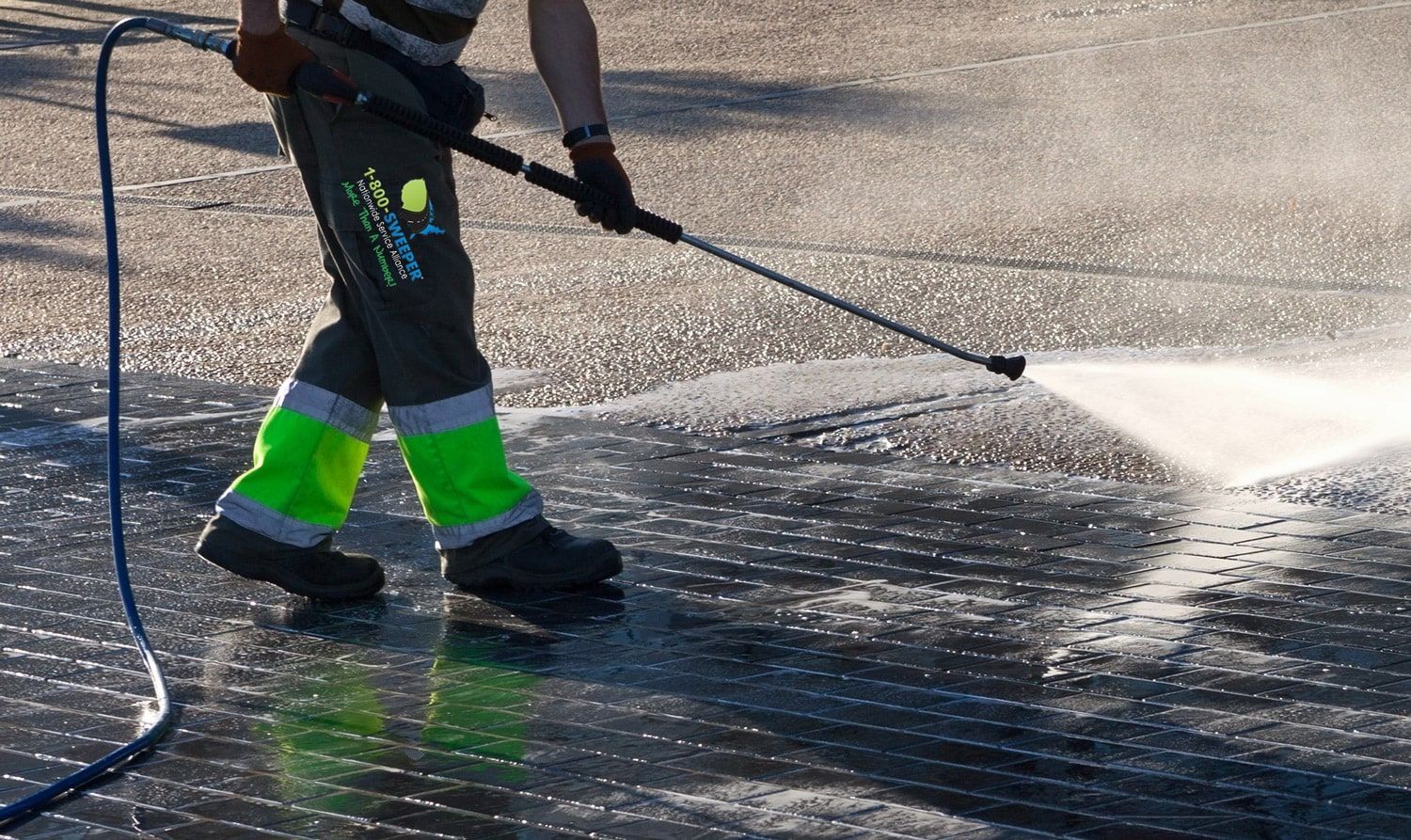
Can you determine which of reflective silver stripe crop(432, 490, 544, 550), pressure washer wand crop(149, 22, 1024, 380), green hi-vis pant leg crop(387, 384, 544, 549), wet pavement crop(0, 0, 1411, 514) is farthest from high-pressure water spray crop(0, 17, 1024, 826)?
wet pavement crop(0, 0, 1411, 514)

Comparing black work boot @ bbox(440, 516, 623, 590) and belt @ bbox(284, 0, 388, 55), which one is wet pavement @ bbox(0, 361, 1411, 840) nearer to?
black work boot @ bbox(440, 516, 623, 590)

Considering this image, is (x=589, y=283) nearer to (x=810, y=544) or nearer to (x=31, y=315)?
(x=31, y=315)

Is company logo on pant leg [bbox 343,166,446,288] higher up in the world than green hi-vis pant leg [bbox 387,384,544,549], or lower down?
higher up

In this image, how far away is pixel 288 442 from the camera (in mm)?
3979

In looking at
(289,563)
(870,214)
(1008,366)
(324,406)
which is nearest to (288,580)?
(289,563)

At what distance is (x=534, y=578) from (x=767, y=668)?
0.64m

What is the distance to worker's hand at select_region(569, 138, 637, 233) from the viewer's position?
4.05m

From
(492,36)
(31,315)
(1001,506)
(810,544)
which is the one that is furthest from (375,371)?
(492,36)

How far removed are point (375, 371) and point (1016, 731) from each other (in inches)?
61.3

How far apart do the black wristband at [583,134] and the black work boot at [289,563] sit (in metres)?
0.95

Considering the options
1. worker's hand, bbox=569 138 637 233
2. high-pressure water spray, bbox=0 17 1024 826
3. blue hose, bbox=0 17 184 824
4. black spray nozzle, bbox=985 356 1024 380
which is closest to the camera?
blue hose, bbox=0 17 184 824

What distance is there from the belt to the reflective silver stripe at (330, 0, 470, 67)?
14mm

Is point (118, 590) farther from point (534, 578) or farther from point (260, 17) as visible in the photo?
point (260, 17)

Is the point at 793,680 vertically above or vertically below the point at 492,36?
below
